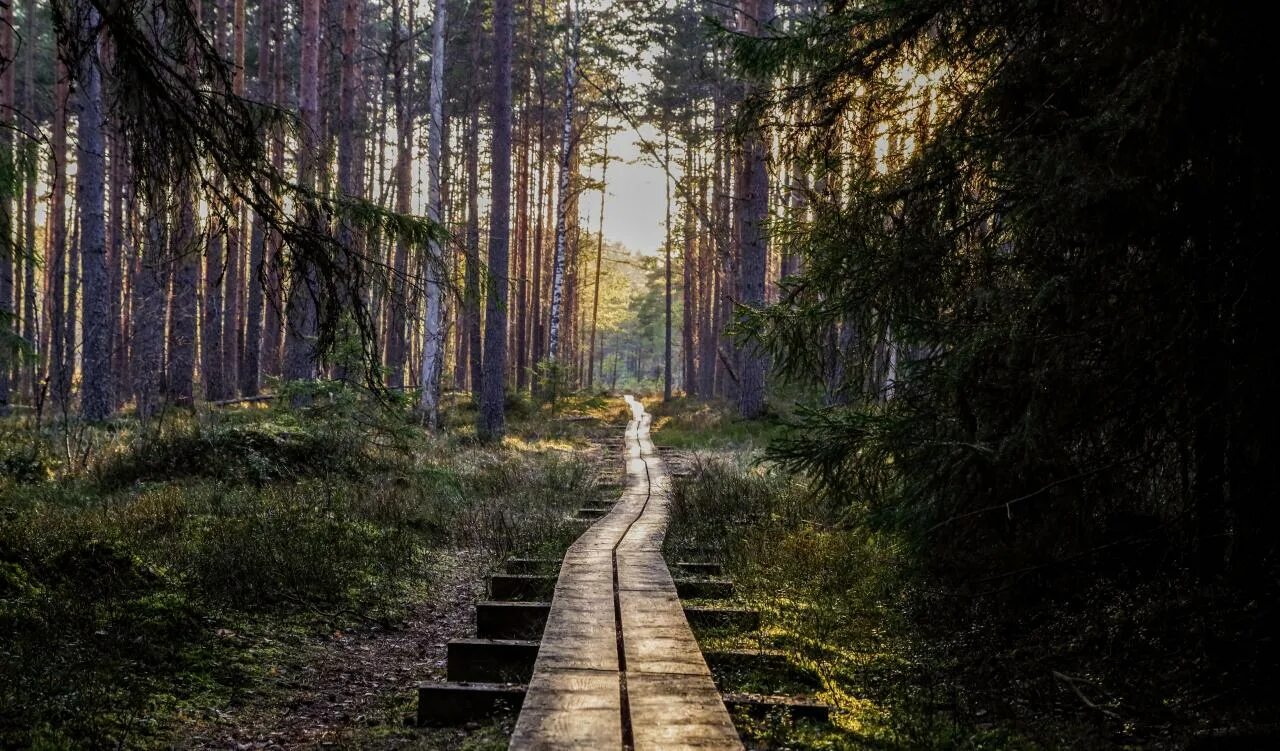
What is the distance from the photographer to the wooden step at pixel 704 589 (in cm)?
674

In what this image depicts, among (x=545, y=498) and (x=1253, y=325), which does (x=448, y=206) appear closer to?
(x=545, y=498)

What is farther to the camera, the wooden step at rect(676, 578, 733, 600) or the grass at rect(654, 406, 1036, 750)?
the wooden step at rect(676, 578, 733, 600)

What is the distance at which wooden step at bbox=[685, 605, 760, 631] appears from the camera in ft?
19.3

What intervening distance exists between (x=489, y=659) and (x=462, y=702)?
661 mm

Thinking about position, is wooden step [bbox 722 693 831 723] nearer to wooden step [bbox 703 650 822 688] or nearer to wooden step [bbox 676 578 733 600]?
wooden step [bbox 703 650 822 688]

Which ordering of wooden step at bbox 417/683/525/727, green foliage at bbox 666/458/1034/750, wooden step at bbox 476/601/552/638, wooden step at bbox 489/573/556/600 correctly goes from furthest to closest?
wooden step at bbox 489/573/556/600
wooden step at bbox 476/601/552/638
wooden step at bbox 417/683/525/727
green foliage at bbox 666/458/1034/750

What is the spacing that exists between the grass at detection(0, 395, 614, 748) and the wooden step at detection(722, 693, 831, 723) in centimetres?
294

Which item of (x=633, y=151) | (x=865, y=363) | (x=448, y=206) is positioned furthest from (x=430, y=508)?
(x=633, y=151)

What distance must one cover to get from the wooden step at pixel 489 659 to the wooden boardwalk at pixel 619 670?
0.26 meters

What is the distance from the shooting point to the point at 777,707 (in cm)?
429

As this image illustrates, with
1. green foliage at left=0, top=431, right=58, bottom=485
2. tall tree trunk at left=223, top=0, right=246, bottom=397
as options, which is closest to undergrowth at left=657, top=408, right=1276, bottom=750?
green foliage at left=0, top=431, right=58, bottom=485

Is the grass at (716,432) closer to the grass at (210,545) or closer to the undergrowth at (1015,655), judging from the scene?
the grass at (210,545)

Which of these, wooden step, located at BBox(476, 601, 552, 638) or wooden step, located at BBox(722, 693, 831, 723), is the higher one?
wooden step, located at BBox(722, 693, 831, 723)

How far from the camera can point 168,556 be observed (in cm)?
695
